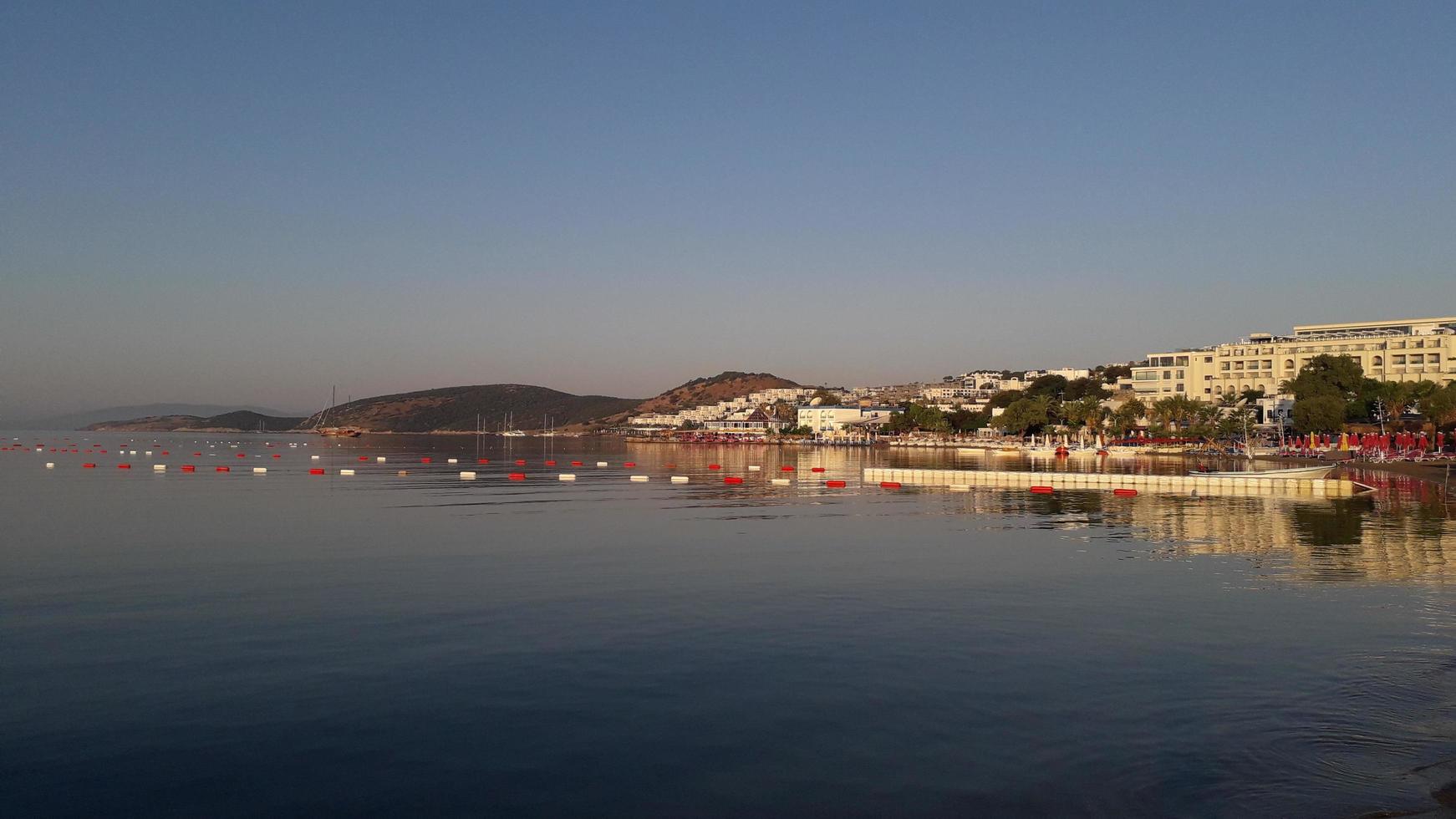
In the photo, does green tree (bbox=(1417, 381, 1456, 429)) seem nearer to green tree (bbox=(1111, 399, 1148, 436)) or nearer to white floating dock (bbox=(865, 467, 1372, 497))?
white floating dock (bbox=(865, 467, 1372, 497))

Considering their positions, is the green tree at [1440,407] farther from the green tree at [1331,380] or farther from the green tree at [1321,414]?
the green tree at [1331,380]

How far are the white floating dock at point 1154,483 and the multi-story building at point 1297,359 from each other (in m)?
93.6

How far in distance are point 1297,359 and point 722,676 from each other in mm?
177251

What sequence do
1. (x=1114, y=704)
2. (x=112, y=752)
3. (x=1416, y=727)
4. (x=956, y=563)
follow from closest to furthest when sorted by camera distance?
(x=112, y=752) < (x=1416, y=727) < (x=1114, y=704) < (x=956, y=563)

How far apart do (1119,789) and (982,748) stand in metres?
1.94

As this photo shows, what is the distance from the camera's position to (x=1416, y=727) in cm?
1376

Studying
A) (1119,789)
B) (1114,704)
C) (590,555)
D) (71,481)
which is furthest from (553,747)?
(71,481)

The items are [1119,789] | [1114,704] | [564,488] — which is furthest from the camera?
[564,488]

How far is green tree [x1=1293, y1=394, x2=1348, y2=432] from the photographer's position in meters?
115

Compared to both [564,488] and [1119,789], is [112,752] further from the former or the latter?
[564,488]

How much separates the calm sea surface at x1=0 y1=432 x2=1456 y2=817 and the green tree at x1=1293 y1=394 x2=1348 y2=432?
88.7 metres

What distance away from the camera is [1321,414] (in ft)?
380

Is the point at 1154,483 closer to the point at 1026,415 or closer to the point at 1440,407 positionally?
the point at 1440,407

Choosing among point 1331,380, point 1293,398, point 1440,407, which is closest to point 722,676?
point 1440,407
